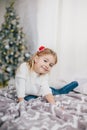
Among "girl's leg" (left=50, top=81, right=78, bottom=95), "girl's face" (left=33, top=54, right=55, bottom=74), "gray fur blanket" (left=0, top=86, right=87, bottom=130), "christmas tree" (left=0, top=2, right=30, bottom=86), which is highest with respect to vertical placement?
"christmas tree" (left=0, top=2, right=30, bottom=86)

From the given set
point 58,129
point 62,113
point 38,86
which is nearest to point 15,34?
point 38,86

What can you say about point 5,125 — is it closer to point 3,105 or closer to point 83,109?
point 3,105

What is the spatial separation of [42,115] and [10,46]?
1.36 m

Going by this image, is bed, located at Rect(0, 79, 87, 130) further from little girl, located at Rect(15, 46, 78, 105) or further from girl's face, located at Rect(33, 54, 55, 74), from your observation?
girl's face, located at Rect(33, 54, 55, 74)

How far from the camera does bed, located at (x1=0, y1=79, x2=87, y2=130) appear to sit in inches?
49.8

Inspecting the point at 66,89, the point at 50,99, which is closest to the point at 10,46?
the point at 66,89

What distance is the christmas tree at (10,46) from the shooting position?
2.58 metres

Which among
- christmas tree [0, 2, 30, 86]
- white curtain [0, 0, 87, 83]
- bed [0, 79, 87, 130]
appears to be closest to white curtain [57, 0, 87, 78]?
white curtain [0, 0, 87, 83]

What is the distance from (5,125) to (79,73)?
1429 mm

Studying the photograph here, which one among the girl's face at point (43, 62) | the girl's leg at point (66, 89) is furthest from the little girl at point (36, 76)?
the girl's leg at point (66, 89)

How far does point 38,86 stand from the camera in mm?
1808

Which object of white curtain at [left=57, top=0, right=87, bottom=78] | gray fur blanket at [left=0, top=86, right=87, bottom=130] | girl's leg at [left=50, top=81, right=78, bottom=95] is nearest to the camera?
gray fur blanket at [left=0, top=86, right=87, bottom=130]

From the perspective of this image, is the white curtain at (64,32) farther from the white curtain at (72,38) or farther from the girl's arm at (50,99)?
the girl's arm at (50,99)

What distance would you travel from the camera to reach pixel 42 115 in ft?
4.54
